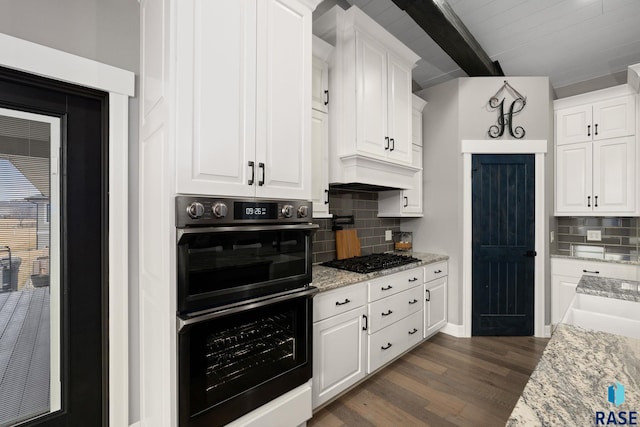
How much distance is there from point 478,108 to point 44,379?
166 inches

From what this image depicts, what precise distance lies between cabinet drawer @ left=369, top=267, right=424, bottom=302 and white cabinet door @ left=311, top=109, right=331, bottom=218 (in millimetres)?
679

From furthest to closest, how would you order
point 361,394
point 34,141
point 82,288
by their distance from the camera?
point 361,394 → point 82,288 → point 34,141

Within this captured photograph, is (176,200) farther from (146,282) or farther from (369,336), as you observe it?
(369,336)

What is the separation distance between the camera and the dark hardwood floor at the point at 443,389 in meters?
1.98

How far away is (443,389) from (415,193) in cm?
199

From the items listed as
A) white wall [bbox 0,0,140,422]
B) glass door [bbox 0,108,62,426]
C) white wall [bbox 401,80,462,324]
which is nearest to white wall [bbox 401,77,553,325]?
white wall [bbox 401,80,462,324]

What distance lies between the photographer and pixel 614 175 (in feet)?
10.3

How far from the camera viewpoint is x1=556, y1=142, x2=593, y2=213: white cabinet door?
3.28 m

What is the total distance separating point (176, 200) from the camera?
48.7 inches

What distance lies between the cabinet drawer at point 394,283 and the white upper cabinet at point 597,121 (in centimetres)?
A: 240

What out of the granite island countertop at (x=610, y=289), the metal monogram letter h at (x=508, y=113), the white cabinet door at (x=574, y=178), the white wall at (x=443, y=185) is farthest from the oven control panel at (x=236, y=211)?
the white cabinet door at (x=574, y=178)

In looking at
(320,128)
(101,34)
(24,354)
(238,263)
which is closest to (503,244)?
(320,128)

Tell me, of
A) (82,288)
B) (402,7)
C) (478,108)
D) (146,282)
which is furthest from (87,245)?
(478,108)

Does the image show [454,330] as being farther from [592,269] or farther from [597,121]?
A: [597,121]
